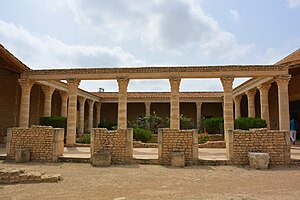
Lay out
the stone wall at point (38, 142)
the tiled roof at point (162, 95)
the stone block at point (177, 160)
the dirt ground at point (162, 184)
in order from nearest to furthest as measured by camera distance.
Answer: the dirt ground at point (162, 184) → the stone block at point (177, 160) → the stone wall at point (38, 142) → the tiled roof at point (162, 95)

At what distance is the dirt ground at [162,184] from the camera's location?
5422 millimetres

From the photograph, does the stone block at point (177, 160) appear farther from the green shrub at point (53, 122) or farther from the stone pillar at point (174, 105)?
the green shrub at point (53, 122)

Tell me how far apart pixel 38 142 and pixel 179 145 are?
559 cm

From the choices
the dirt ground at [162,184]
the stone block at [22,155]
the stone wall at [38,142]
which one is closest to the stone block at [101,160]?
the dirt ground at [162,184]

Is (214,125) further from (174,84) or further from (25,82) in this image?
(25,82)

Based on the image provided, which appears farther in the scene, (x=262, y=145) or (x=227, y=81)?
(x=227, y=81)

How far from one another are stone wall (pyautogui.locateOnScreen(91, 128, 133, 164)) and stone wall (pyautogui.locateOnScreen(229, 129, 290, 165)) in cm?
390

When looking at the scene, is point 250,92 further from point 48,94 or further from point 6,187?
point 6,187

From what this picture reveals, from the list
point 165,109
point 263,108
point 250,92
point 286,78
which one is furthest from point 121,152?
point 165,109

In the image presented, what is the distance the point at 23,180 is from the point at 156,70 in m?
9.58

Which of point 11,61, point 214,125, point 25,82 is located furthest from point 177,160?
point 11,61

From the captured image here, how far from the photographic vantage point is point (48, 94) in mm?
18250

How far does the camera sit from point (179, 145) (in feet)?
30.8

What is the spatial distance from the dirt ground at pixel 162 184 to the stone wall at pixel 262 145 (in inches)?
19.8
